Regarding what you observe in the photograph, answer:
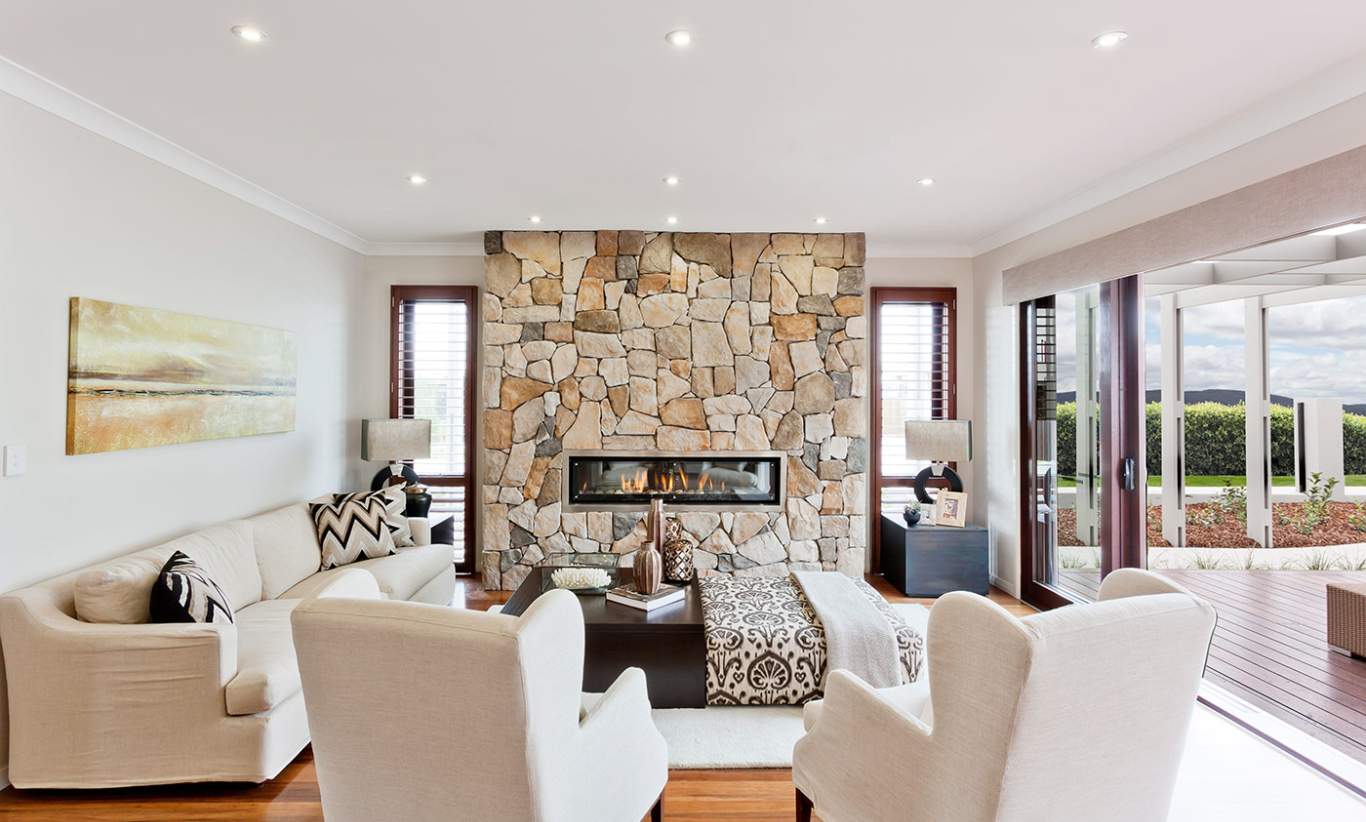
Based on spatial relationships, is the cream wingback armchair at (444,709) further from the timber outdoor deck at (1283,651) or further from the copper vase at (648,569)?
the timber outdoor deck at (1283,651)

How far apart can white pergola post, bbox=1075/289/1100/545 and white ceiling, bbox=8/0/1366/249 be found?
796 millimetres

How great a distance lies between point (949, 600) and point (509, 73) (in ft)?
7.51

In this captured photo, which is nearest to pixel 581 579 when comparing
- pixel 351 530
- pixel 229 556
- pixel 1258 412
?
pixel 351 530

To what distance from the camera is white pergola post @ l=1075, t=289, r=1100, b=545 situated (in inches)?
166

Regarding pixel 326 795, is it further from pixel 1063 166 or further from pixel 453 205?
pixel 1063 166

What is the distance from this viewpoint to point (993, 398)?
5207 millimetres

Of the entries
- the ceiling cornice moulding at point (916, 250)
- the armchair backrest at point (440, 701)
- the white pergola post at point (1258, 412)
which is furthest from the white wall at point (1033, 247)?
the armchair backrest at point (440, 701)

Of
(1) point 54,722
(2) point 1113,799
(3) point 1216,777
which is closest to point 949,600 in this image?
(2) point 1113,799

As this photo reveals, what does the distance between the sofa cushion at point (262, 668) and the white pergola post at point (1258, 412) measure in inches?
216

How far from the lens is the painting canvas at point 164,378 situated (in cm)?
281

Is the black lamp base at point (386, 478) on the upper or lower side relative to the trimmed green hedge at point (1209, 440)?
lower

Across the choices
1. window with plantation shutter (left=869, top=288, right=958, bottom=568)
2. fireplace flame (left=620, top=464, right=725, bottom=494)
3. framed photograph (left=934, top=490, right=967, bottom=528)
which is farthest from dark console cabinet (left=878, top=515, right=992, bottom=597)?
fireplace flame (left=620, top=464, right=725, bottom=494)

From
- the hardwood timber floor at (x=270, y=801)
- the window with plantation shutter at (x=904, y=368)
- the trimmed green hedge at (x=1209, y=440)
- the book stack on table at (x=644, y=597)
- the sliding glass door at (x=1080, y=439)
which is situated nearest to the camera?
the hardwood timber floor at (x=270, y=801)

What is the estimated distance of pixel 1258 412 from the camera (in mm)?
4508
